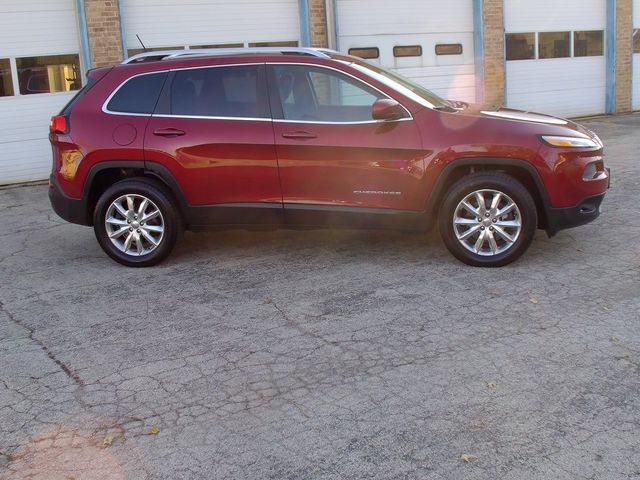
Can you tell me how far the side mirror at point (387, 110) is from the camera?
604 centimetres

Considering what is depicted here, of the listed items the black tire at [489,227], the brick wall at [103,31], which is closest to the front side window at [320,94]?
the black tire at [489,227]

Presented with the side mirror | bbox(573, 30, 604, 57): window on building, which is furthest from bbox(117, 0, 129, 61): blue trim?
bbox(573, 30, 604, 57): window on building

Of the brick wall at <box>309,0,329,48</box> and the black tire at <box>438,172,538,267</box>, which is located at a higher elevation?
the brick wall at <box>309,0,329,48</box>

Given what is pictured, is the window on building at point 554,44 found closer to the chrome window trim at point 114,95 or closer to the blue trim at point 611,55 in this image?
the blue trim at point 611,55

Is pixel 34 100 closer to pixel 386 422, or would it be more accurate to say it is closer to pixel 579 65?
pixel 386 422

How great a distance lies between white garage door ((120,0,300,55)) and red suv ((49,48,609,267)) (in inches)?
247

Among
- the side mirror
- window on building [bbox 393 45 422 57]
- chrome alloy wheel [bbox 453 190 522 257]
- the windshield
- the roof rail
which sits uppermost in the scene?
window on building [bbox 393 45 422 57]

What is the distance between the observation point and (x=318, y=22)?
13930 millimetres

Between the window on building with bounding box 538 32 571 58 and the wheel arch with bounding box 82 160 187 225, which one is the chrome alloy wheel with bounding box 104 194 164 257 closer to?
the wheel arch with bounding box 82 160 187 225

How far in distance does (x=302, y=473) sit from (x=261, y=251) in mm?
3977

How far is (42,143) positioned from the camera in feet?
40.2

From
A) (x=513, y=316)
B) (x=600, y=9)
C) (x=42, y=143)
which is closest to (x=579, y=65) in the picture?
(x=600, y=9)

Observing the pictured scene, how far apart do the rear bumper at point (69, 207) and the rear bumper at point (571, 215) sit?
399 centimetres

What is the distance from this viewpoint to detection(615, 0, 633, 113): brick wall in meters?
18.5
